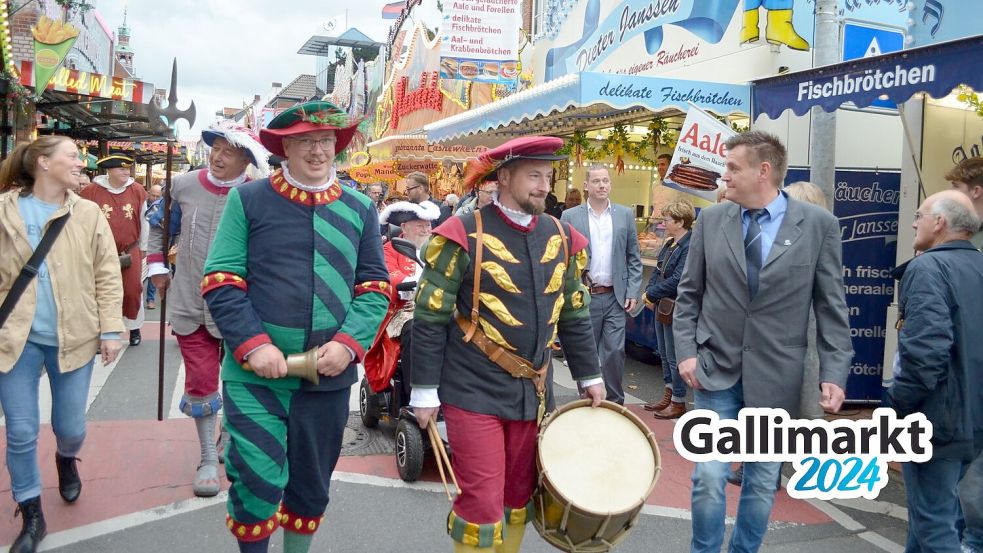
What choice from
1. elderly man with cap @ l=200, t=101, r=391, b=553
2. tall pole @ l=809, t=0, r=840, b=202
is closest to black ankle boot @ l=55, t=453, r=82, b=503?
elderly man with cap @ l=200, t=101, r=391, b=553

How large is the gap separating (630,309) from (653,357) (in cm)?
345

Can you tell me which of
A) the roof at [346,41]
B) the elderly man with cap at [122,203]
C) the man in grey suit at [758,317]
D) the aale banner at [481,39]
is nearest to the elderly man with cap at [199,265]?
the man in grey suit at [758,317]

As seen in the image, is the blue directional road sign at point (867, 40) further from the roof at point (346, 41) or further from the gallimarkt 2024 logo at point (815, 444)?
the roof at point (346, 41)

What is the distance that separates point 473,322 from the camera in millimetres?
3055

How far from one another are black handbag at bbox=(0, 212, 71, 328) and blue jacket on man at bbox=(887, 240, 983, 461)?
12.5ft

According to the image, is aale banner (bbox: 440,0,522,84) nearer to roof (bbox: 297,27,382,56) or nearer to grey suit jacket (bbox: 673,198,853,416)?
grey suit jacket (bbox: 673,198,853,416)

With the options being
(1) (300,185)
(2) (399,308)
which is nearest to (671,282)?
(2) (399,308)

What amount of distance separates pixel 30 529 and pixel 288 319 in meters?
1.88

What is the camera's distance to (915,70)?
5.42 meters

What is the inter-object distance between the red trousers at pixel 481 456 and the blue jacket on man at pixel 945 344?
5.28 feet

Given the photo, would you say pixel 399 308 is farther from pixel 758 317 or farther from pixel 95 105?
pixel 95 105

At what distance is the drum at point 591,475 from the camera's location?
2873 millimetres

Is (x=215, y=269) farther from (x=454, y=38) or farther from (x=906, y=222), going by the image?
(x=454, y=38)

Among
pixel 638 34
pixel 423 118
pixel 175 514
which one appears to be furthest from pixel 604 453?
pixel 423 118
